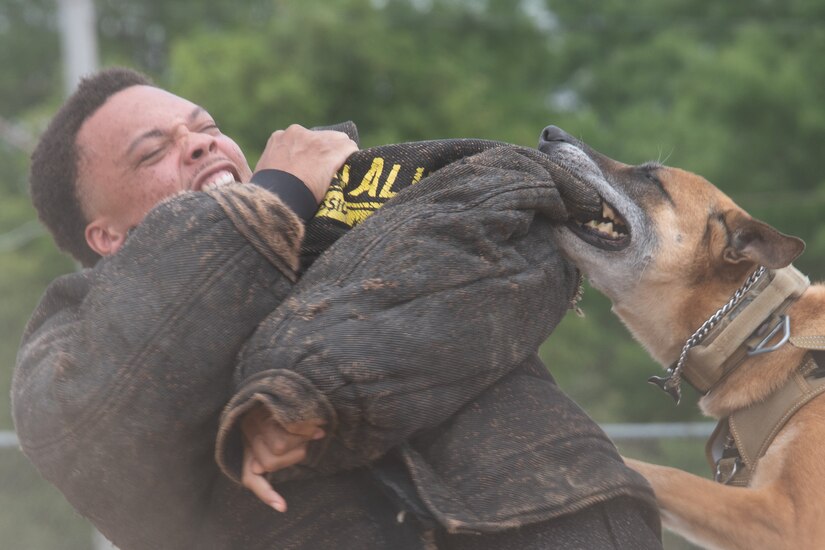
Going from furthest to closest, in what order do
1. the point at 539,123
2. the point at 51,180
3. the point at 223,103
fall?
1. the point at 539,123
2. the point at 223,103
3. the point at 51,180

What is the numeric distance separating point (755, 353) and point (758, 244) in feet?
1.17

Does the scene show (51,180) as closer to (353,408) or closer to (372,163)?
(372,163)

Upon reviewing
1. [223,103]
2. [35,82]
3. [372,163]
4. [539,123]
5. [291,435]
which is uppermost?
[372,163]

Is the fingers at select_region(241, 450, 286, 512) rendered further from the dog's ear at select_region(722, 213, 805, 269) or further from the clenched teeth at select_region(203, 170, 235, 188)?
the dog's ear at select_region(722, 213, 805, 269)

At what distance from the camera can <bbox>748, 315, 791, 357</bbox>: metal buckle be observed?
3.10 metres

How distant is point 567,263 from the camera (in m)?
2.19

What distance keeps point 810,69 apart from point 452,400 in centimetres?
1500

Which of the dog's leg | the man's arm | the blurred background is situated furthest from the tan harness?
the blurred background

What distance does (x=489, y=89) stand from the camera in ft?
48.6

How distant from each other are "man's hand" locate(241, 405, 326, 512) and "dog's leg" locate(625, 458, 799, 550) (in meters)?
A: 1.40

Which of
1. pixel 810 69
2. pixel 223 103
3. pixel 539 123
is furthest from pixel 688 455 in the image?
pixel 810 69

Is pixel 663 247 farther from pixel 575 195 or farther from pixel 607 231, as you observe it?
pixel 575 195

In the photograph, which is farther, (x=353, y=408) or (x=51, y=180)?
(x=51, y=180)

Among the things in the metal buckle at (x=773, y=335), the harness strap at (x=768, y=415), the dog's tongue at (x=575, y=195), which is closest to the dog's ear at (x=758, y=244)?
the metal buckle at (x=773, y=335)
